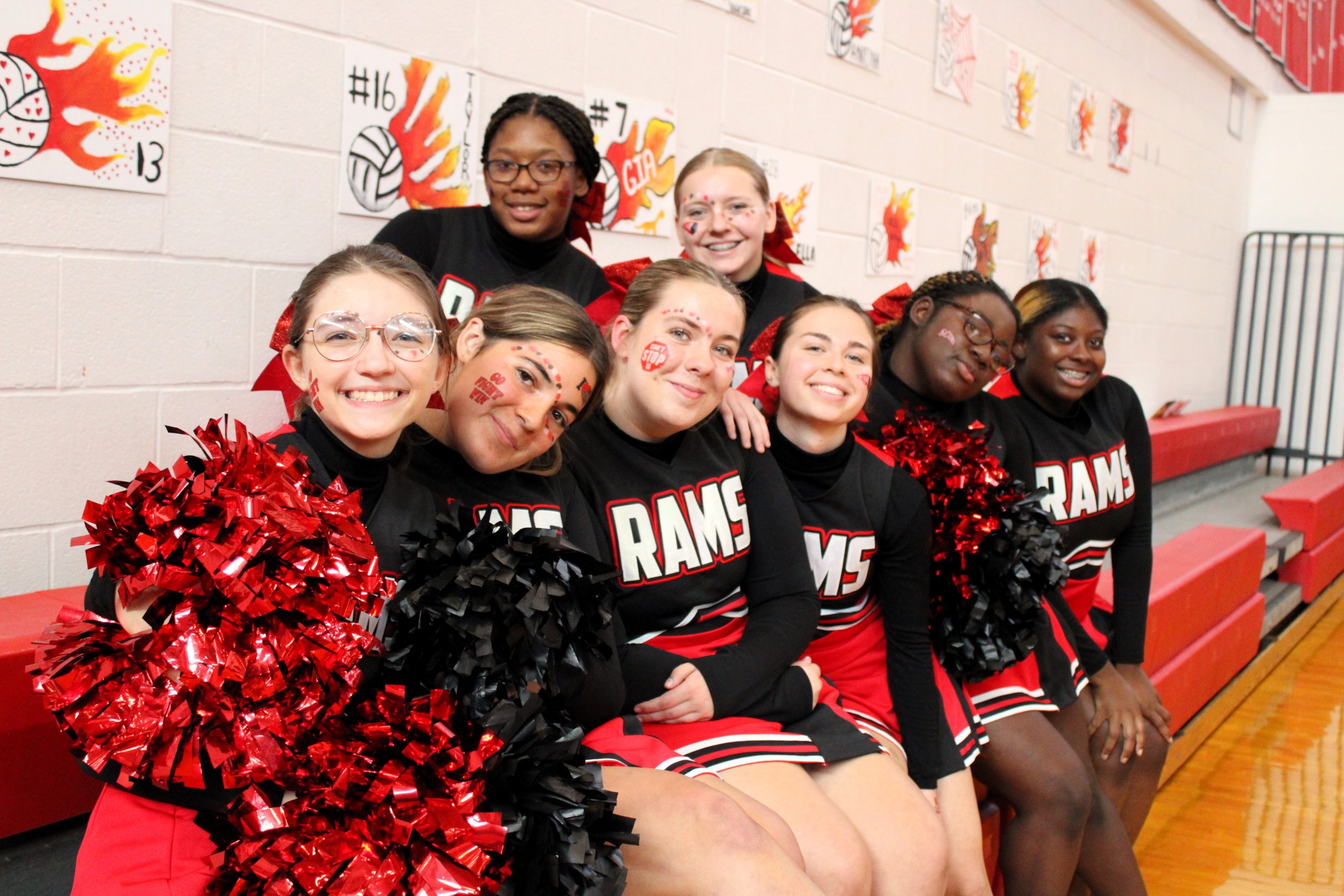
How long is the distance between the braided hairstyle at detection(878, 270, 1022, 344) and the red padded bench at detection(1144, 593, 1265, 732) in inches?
57.9

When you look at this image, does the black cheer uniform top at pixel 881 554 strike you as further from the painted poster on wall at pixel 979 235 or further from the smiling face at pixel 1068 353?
the painted poster on wall at pixel 979 235

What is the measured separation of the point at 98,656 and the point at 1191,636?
330cm

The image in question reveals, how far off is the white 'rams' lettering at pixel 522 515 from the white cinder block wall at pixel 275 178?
3.06ft

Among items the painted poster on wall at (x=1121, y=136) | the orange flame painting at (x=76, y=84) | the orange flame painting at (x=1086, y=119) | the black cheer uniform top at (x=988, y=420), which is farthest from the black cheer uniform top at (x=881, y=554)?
the painted poster on wall at (x=1121, y=136)

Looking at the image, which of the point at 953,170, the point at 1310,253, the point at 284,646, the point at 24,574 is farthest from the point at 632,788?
the point at 1310,253

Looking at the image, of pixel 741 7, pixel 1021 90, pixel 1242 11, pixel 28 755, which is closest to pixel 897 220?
pixel 741 7

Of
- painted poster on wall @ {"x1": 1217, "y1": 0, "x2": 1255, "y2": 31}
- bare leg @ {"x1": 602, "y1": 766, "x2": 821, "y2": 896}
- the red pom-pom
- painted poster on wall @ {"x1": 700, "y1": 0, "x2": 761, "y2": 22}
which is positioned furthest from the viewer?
painted poster on wall @ {"x1": 1217, "y1": 0, "x2": 1255, "y2": 31}

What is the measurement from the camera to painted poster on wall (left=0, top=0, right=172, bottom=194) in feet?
5.69

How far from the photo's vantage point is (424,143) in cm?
247

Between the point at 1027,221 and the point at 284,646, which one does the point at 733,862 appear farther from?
the point at 1027,221

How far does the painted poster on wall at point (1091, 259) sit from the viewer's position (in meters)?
6.21

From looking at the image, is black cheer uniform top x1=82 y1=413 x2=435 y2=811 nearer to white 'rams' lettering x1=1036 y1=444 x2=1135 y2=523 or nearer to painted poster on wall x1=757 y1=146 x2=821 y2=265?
white 'rams' lettering x1=1036 y1=444 x2=1135 y2=523

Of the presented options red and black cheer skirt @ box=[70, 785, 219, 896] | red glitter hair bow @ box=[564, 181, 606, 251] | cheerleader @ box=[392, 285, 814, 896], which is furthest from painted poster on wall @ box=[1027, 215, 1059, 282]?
red and black cheer skirt @ box=[70, 785, 219, 896]

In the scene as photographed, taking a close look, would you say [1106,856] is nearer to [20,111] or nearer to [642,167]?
[642,167]
